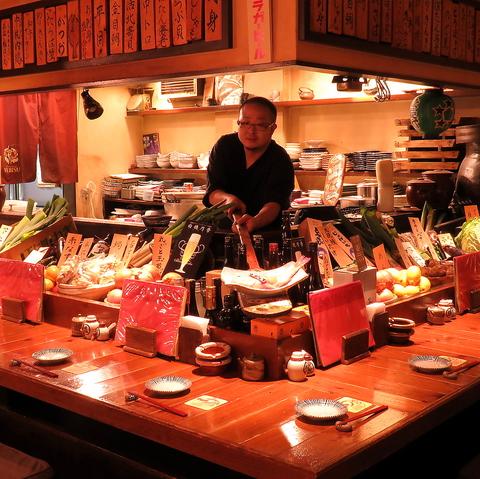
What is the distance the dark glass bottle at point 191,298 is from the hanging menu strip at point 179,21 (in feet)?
3.78

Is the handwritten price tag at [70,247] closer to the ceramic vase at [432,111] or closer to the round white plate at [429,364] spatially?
the round white plate at [429,364]

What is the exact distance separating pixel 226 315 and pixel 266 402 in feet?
1.54

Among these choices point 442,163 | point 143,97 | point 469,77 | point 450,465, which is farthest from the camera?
point 143,97

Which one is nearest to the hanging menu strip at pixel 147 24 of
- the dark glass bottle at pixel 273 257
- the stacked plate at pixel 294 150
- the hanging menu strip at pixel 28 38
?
the hanging menu strip at pixel 28 38

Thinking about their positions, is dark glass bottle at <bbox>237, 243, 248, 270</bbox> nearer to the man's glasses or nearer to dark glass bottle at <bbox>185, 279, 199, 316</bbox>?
dark glass bottle at <bbox>185, 279, 199, 316</bbox>

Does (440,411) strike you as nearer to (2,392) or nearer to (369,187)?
(2,392)

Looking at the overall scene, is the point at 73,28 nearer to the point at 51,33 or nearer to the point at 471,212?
the point at 51,33

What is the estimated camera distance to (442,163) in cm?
634

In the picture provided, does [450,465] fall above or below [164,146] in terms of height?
below

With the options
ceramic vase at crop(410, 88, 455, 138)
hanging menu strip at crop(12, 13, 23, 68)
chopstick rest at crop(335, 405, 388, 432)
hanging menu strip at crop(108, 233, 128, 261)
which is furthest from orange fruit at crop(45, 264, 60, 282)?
ceramic vase at crop(410, 88, 455, 138)

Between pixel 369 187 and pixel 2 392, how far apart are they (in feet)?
14.8

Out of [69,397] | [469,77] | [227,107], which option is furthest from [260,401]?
[227,107]

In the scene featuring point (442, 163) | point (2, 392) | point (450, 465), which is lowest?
point (450, 465)

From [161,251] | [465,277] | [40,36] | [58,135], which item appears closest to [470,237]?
[465,277]
